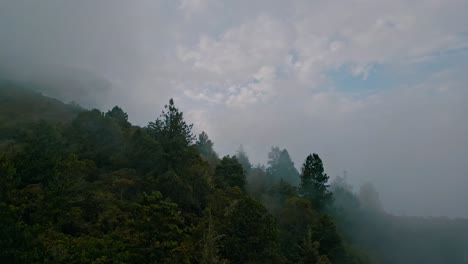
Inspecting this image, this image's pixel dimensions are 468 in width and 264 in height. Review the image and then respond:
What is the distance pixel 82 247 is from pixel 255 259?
12923mm

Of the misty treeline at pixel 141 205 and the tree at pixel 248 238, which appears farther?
the tree at pixel 248 238

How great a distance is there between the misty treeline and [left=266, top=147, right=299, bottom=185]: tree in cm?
4966

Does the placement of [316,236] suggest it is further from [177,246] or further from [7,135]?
[7,135]

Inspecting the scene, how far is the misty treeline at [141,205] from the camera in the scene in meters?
28.5

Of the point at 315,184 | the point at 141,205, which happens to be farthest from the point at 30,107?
the point at 141,205

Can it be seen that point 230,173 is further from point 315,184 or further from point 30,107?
point 30,107

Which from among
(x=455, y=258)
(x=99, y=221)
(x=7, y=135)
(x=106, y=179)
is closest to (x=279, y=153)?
(x=455, y=258)

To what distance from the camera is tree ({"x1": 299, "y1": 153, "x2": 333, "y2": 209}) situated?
6712 centimetres

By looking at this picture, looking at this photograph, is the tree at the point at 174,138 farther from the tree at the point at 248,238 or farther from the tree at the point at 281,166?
the tree at the point at 281,166

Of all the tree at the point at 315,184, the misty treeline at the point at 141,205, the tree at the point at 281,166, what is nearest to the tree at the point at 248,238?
the misty treeline at the point at 141,205

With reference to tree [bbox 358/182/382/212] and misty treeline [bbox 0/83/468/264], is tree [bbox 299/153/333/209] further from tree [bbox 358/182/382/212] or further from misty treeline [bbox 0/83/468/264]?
tree [bbox 358/182/382/212]

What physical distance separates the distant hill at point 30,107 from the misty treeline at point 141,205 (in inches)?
1864

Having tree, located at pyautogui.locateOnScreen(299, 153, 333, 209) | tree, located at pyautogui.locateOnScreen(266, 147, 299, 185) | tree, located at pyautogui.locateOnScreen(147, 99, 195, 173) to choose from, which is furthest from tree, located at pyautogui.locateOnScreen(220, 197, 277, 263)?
tree, located at pyautogui.locateOnScreen(266, 147, 299, 185)

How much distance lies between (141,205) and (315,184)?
42266 mm
